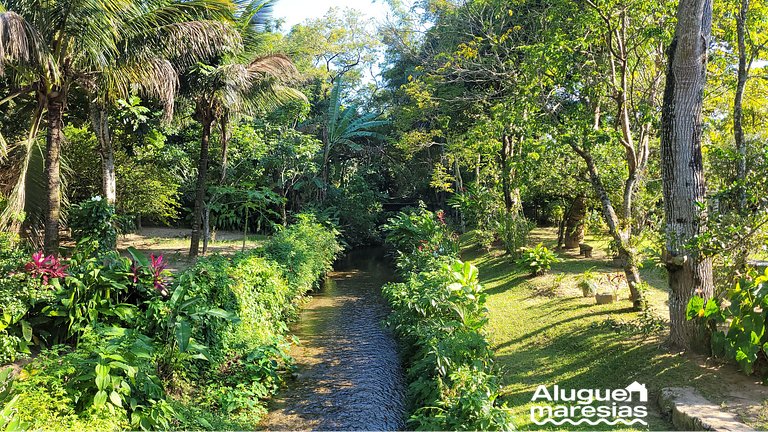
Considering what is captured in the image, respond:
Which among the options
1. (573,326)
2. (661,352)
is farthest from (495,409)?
(573,326)

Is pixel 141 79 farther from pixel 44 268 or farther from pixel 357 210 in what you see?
pixel 357 210

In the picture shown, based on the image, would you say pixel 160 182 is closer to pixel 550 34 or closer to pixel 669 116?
pixel 550 34

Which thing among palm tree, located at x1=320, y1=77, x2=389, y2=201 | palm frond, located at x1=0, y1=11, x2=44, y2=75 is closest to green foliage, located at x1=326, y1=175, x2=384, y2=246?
palm tree, located at x1=320, y1=77, x2=389, y2=201

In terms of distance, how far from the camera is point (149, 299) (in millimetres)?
6281

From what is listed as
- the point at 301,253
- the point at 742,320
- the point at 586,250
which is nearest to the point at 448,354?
the point at 742,320

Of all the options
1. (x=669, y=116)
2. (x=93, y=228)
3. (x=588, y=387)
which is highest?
(x=669, y=116)

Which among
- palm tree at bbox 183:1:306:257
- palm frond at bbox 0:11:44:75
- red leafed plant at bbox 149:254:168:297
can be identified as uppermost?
palm tree at bbox 183:1:306:257

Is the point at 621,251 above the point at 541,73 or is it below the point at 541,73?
below

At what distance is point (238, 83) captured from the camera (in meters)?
11.4

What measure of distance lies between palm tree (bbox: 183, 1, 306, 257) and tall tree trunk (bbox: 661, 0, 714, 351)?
8666 millimetres

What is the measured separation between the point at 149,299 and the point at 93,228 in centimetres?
352

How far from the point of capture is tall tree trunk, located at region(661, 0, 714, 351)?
5.61 m

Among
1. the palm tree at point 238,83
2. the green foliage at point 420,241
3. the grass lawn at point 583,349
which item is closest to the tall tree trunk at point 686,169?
the grass lawn at point 583,349

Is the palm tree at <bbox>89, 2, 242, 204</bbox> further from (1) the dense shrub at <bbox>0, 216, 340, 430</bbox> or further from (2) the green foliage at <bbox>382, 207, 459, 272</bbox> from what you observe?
(2) the green foliage at <bbox>382, 207, 459, 272</bbox>
